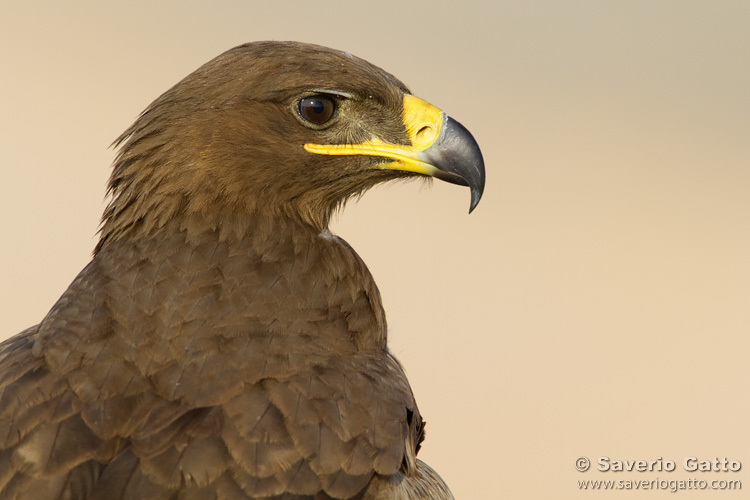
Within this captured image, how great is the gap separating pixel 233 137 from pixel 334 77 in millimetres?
295

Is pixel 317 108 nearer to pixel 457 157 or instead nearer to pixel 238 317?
pixel 457 157

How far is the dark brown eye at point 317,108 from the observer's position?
2.69 metres

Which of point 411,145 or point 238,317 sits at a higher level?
point 411,145

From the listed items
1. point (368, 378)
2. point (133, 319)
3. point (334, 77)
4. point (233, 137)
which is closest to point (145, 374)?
point (133, 319)

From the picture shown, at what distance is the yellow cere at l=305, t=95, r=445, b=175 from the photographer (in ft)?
9.08

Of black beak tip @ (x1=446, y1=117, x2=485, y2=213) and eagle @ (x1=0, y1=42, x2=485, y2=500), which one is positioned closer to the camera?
eagle @ (x1=0, y1=42, x2=485, y2=500)

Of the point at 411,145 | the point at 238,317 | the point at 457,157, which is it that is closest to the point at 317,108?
the point at 411,145

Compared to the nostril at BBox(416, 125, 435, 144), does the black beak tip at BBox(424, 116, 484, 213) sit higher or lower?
lower

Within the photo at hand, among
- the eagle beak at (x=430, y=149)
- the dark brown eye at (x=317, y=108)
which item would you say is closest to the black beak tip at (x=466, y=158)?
the eagle beak at (x=430, y=149)

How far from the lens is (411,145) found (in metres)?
2.78

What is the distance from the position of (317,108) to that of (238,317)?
613mm

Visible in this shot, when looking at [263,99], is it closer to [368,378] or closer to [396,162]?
[396,162]

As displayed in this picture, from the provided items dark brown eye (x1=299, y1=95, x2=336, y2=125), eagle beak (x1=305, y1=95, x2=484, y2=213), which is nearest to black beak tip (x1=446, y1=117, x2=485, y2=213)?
eagle beak (x1=305, y1=95, x2=484, y2=213)

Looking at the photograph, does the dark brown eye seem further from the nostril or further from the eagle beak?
the nostril
